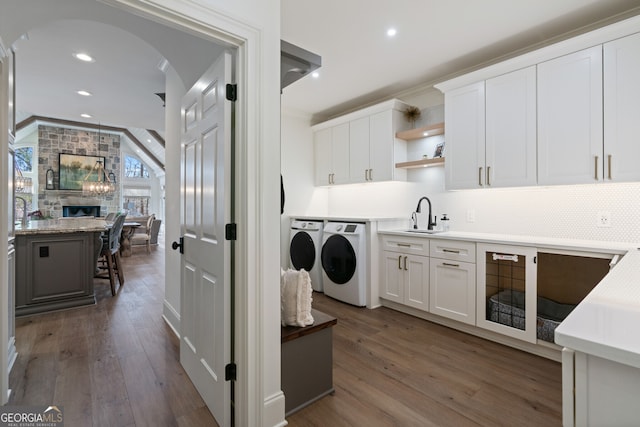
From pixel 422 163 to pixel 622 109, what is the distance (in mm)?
1652

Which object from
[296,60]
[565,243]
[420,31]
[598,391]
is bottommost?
[598,391]

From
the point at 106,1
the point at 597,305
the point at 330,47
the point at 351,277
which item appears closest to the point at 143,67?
the point at 330,47

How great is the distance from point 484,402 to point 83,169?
36.5 feet

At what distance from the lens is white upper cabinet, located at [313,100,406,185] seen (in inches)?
148

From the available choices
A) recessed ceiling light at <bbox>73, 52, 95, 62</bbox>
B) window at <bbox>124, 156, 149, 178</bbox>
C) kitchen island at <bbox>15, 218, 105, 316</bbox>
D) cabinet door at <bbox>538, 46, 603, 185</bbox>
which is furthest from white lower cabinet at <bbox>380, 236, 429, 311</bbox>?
window at <bbox>124, 156, 149, 178</bbox>

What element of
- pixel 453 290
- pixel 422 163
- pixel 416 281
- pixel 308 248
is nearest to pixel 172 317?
pixel 308 248

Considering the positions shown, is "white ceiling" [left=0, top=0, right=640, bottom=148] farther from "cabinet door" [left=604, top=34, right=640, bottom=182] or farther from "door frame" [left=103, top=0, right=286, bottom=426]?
"door frame" [left=103, top=0, right=286, bottom=426]

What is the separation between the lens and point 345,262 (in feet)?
11.7

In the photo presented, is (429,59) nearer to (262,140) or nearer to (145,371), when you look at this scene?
(262,140)

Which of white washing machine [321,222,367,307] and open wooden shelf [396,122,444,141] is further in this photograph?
white washing machine [321,222,367,307]

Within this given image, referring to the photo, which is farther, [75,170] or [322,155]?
[75,170]

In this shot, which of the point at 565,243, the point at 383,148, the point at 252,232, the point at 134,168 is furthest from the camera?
the point at 134,168

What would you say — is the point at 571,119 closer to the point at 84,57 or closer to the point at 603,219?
the point at 603,219

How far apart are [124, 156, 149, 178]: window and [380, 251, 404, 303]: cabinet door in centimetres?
1085
